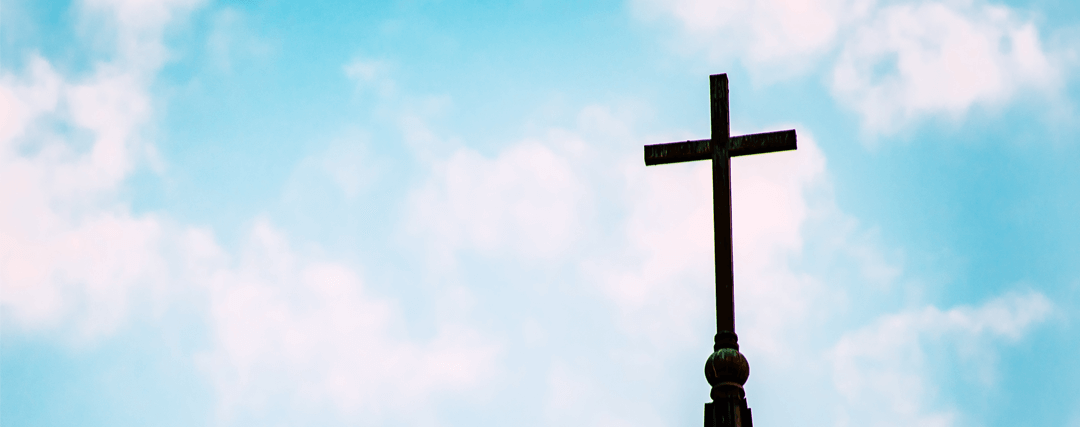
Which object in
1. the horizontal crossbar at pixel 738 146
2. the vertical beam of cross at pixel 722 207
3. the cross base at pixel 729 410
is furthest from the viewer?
the horizontal crossbar at pixel 738 146

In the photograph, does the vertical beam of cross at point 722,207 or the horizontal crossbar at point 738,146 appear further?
the horizontal crossbar at point 738,146

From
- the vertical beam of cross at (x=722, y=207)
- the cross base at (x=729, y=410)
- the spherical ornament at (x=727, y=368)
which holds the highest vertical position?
the vertical beam of cross at (x=722, y=207)

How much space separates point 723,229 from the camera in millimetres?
8719

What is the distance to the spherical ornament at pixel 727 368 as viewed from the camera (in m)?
7.92

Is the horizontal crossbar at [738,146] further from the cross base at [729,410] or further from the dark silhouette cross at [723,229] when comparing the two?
the cross base at [729,410]

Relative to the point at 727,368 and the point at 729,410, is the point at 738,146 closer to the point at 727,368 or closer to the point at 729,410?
the point at 727,368

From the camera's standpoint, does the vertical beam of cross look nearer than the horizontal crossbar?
Yes

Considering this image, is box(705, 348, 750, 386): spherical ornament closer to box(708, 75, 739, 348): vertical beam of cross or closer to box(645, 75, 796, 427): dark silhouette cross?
box(645, 75, 796, 427): dark silhouette cross

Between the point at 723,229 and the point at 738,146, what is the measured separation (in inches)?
34.6

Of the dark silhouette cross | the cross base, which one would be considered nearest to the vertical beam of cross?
the dark silhouette cross

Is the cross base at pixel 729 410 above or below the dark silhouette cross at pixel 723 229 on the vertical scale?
below

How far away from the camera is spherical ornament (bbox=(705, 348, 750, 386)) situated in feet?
26.0

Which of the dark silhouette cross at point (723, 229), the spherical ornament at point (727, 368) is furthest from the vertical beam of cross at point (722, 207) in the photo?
the spherical ornament at point (727, 368)

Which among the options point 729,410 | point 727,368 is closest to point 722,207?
point 727,368
